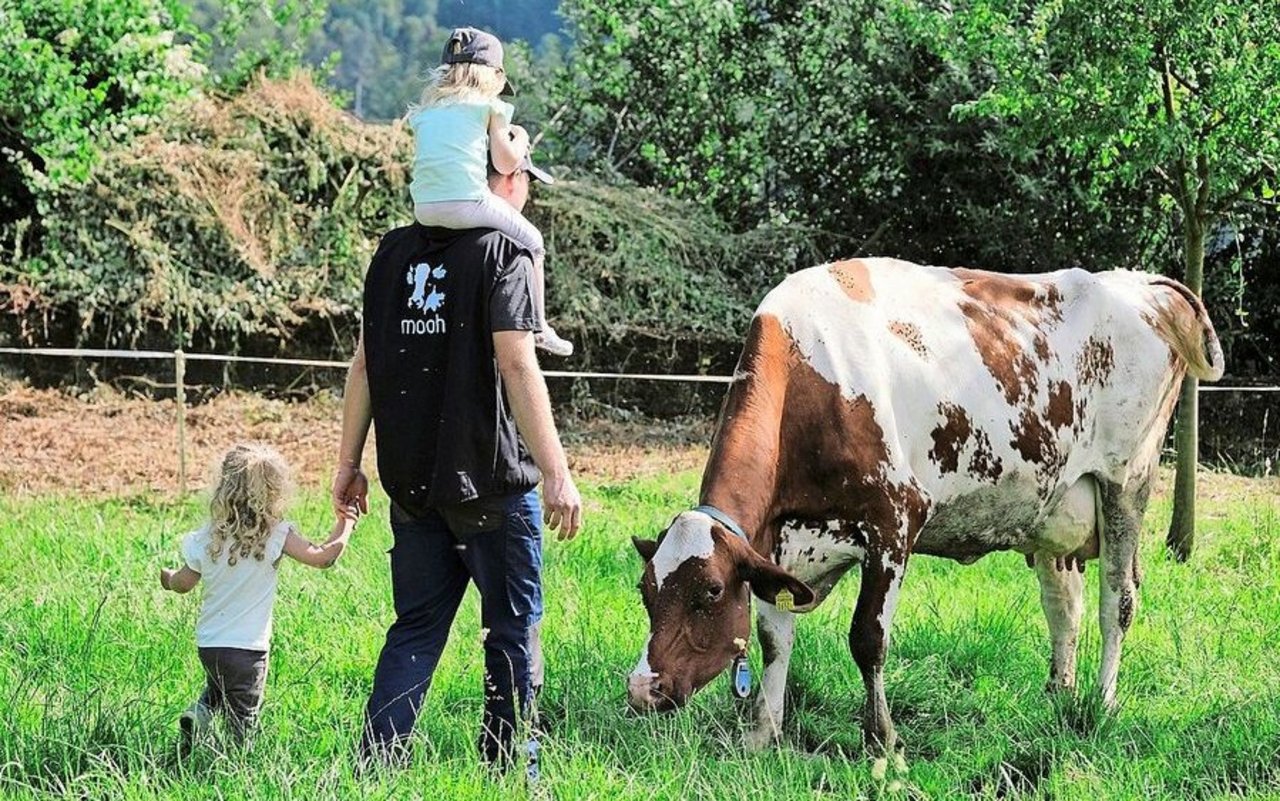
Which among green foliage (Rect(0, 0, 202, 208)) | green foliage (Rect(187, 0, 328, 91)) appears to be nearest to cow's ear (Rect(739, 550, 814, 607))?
green foliage (Rect(0, 0, 202, 208))

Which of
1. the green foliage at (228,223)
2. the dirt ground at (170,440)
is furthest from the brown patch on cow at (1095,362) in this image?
the green foliage at (228,223)

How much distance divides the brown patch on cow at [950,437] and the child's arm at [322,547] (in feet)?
7.91

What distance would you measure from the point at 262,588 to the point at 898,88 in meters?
11.3

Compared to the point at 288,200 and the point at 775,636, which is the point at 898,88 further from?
the point at 775,636

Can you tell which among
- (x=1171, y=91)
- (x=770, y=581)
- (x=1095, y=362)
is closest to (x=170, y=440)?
(x=1095, y=362)

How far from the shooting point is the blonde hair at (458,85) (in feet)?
14.2

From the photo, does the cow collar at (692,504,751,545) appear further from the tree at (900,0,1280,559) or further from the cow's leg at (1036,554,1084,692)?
the tree at (900,0,1280,559)

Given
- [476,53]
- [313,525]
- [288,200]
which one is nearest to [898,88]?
[288,200]

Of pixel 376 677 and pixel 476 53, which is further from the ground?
pixel 476 53

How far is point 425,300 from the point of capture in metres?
4.37

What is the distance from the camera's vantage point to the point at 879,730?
17.8 ft

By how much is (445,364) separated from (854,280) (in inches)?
87.6

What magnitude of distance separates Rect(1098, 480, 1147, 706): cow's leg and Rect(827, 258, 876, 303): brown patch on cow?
155cm

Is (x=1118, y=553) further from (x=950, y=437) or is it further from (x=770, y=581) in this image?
(x=770, y=581)
